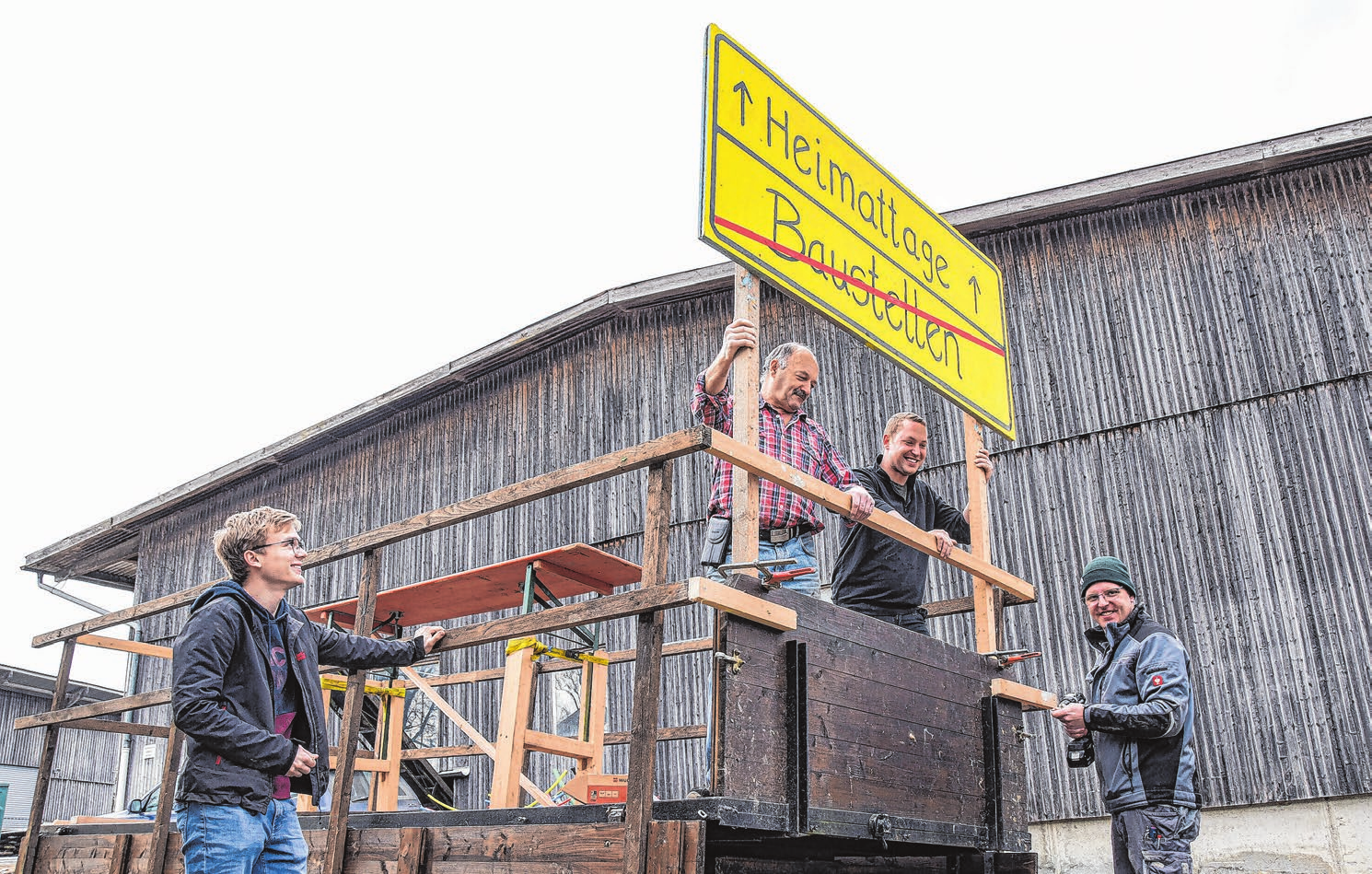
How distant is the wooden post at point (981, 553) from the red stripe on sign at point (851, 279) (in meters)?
0.52

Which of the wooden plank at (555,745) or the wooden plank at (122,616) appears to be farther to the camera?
the wooden plank at (555,745)

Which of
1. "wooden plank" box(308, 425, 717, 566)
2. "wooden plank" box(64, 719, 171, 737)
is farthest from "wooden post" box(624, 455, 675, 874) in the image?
"wooden plank" box(64, 719, 171, 737)

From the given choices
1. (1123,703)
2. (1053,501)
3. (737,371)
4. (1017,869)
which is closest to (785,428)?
(737,371)

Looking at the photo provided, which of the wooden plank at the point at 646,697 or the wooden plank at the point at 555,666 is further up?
the wooden plank at the point at 555,666

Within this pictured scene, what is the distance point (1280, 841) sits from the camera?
947 cm

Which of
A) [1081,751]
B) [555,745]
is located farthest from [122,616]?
[1081,751]

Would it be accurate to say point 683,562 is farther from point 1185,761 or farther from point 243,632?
point 243,632

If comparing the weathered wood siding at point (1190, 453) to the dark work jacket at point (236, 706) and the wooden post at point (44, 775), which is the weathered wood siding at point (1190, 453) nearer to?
the wooden post at point (44, 775)

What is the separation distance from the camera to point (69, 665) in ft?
24.8

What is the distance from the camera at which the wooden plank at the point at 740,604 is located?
3.64 m

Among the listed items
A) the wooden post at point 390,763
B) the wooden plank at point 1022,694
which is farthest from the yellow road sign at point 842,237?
the wooden post at point 390,763

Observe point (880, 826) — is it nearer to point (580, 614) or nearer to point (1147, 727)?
point (1147, 727)

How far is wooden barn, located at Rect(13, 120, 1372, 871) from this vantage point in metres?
9.72

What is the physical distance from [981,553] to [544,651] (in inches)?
114
